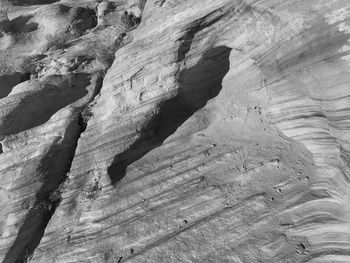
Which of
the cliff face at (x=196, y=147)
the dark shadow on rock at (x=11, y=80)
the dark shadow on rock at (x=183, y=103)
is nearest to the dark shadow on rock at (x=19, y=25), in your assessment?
the dark shadow on rock at (x=11, y=80)

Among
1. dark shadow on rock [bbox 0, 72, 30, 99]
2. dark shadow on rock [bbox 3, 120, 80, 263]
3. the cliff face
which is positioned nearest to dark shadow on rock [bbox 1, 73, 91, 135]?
the cliff face

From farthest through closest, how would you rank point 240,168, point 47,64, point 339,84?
point 47,64, point 240,168, point 339,84

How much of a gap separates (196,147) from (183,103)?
2.44m

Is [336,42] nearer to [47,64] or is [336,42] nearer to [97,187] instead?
[97,187]

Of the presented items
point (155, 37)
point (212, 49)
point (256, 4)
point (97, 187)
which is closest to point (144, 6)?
point (155, 37)

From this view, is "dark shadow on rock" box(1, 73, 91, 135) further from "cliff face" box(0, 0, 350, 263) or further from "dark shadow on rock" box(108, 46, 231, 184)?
"dark shadow on rock" box(108, 46, 231, 184)

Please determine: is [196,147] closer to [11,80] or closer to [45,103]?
[45,103]

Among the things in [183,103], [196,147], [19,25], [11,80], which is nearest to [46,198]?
[196,147]

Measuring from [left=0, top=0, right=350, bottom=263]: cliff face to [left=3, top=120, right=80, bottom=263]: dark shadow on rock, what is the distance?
44mm

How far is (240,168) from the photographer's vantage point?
13031 mm

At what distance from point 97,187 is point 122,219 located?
1.96m

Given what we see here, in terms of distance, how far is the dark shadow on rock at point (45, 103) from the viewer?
1643cm

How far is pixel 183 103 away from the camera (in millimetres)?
15430

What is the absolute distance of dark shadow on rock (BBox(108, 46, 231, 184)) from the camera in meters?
14.6
